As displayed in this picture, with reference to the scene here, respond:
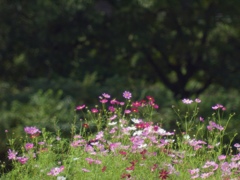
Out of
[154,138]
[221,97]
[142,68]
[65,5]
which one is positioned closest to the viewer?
[154,138]

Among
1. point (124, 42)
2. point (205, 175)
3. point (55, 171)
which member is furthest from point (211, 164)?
point (124, 42)

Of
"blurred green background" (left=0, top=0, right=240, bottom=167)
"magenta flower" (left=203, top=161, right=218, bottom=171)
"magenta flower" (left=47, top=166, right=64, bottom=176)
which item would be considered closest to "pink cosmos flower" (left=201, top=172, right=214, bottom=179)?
"magenta flower" (left=203, top=161, right=218, bottom=171)

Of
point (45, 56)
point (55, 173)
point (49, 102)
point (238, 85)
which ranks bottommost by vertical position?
point (55, 173)

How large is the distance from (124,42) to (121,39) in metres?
0.11

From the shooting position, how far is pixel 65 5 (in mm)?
15016

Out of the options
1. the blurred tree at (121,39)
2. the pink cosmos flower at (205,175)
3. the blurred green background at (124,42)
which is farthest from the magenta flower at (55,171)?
the blurred tree at (121,39)

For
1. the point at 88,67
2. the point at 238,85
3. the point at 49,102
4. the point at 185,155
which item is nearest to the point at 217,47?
the point at 238,85

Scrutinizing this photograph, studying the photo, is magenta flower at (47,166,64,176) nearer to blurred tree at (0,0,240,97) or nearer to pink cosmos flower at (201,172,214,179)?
pink cosmos flower at (201,172,214,179)

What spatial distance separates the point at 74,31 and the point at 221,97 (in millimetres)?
6020

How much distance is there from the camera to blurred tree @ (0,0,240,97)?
50.8ft

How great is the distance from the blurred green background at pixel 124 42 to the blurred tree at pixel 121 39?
0.02 m

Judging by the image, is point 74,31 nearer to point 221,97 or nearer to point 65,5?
point 65,5

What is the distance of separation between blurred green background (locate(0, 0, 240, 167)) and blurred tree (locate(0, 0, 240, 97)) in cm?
2

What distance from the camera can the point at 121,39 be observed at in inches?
623
